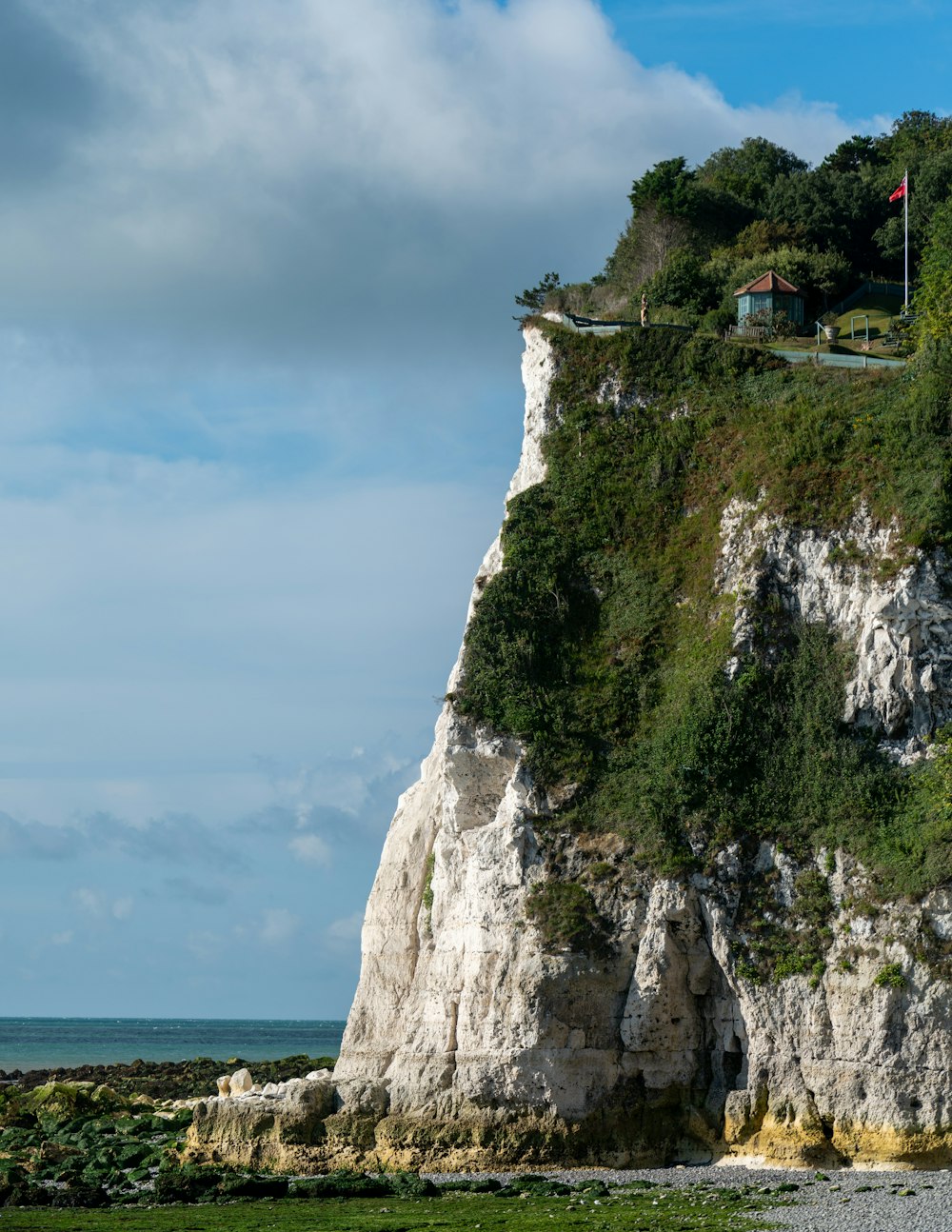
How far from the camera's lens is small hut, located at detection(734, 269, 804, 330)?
181 ft

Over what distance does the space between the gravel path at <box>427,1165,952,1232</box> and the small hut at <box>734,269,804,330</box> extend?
103ft

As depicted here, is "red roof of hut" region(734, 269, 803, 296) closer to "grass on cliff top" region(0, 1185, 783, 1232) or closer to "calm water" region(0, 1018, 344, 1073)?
"grass on cliff top" region(0, 1185, 783, 1232)

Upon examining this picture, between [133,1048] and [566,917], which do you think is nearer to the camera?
[566,917]

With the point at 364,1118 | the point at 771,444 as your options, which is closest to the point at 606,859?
the point at 364,1118

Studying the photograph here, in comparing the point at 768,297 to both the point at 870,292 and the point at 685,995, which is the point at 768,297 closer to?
the point at 870,292

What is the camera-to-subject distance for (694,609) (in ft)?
134

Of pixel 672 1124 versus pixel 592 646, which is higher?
pixel 592 646

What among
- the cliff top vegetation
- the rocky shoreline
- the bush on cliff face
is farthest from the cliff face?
the rocky shoreline

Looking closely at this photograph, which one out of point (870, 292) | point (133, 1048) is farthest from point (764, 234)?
point (133, 1048)

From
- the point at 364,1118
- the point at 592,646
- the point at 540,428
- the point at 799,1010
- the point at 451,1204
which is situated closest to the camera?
the point at 451,1204

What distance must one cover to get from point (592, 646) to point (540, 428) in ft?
27.1

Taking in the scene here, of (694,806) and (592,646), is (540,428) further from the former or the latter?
(694,806)

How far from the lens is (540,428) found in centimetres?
4650

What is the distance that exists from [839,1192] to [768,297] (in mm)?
33960
